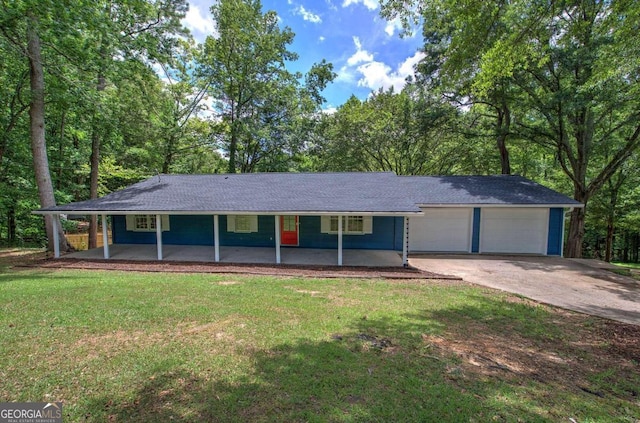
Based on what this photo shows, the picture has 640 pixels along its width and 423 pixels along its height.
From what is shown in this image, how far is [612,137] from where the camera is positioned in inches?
530

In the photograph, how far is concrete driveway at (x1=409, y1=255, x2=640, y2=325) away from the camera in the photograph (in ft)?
21.6

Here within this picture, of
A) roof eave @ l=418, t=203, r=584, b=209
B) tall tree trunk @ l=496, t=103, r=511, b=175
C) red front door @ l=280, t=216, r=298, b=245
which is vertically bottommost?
red front door @ l=280, t=216, r=298, b=245

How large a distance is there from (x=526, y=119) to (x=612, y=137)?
3.60 metres

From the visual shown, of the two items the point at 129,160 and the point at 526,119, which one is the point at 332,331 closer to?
the point at 526,119

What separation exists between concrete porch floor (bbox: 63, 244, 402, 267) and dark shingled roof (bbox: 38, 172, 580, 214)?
1937 mm

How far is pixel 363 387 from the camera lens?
3270mm

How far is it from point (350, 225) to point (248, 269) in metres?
5.08

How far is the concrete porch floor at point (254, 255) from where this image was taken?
10.7 meters

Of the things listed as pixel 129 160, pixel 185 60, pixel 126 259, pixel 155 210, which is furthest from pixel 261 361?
pixel 129 160

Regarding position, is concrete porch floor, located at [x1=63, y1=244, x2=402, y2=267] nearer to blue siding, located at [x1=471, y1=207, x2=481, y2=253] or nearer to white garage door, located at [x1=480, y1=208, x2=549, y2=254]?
blue siding, located at [x1=471, y1=207, x2=481, y2=253]

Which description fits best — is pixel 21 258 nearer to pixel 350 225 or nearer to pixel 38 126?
pixel 38 126

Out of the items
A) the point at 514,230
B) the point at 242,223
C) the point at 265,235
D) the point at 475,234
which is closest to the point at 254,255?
the point at 265,235

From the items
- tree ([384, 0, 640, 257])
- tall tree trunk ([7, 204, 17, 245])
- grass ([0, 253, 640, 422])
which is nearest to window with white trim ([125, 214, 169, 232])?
grass ([0, 253, 640, 422])

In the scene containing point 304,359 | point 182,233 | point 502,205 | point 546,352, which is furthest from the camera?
point 182,233
